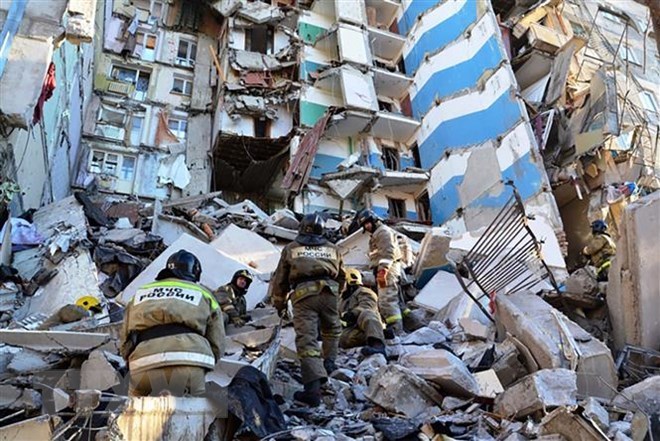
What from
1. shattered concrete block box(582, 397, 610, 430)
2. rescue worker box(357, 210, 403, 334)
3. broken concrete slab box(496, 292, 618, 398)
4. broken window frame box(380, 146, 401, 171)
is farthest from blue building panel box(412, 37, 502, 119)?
shattered concrete block box(582, 397, 610, 430)

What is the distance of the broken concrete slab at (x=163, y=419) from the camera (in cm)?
293

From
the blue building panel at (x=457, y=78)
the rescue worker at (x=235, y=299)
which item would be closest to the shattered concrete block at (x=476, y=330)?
the rescue worker at (x=235, y=299)

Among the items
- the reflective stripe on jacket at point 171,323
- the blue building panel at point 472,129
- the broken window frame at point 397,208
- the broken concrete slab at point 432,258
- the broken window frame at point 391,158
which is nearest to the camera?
the reflective stripe on jacket at point 171,323

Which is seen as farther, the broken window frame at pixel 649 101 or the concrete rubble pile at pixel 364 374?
the broken window frame at pixel 649 101

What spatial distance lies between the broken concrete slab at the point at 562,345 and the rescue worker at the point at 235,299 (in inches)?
133

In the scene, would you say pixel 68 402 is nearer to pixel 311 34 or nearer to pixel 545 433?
pixel 545 433

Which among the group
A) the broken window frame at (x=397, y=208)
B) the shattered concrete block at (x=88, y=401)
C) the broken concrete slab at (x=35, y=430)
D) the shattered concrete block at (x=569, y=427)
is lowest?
the shattered concrete block at (x=569, y=427)

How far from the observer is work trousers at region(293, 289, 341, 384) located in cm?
447

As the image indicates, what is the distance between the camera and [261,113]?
1906cm

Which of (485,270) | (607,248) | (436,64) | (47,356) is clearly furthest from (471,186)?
(47,356)

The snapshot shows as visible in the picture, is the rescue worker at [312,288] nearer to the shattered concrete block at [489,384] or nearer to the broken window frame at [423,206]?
the shattered concrete block at [489,384]

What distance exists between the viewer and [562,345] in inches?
168

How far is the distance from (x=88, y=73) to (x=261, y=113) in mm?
5953

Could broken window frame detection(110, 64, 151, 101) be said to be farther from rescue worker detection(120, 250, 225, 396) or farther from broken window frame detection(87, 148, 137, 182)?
rescue worker detection(120, 250, 225, 396)
